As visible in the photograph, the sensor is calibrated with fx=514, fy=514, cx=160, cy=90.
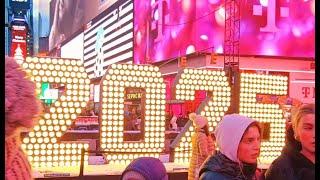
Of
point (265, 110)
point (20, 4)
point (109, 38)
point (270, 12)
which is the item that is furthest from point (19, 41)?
point (265, 110)

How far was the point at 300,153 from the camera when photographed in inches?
144

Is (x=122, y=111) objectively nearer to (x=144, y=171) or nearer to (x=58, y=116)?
(x=58, y=116)

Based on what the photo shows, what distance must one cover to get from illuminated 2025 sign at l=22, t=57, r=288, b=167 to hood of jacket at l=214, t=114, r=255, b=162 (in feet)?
14.5

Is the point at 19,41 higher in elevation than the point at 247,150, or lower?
higher

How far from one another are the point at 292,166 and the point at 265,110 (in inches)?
238

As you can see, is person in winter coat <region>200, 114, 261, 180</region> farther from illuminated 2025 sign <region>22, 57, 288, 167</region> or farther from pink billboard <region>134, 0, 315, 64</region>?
pink billboard <region>134, 0, 315, 64</region>

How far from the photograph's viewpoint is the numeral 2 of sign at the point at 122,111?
8031mm

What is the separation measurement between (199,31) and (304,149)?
60.0 feet

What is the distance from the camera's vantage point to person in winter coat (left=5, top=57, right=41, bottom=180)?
241 cm

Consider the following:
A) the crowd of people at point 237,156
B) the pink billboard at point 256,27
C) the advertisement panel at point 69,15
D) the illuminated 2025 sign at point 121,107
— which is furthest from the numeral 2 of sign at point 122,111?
the advertisement panel at point 69,15

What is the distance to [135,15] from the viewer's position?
2980cm

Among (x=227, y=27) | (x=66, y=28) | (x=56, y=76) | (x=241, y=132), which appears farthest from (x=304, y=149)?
(x=66, y=28)

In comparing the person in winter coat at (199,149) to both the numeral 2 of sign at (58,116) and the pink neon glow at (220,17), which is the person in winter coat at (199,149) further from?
the pink neon glow at (220,17)

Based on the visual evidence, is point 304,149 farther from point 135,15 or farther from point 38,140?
point 135,15
